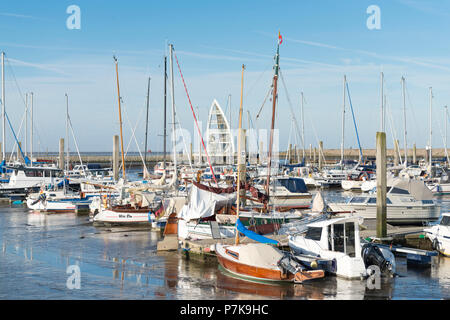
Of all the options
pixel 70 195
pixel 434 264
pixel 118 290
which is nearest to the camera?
pixel 118 290

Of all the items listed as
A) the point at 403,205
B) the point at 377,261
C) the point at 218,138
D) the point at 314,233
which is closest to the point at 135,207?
the point at 403,205

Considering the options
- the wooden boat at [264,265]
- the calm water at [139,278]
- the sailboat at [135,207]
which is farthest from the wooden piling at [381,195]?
the sailboat at [135,207]

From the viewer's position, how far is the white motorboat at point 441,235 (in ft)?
66.7

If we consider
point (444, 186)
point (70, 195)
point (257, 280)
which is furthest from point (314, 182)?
point (257, 280)

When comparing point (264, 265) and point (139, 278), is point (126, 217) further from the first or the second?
point (264, 265)

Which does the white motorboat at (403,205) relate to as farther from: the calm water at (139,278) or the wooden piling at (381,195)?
the calm water at (139,278)

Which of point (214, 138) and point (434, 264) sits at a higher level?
point (214, 138)

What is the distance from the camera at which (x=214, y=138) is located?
104 meters

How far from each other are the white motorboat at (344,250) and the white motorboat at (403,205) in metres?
9.91

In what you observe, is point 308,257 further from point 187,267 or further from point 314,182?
point 314,182

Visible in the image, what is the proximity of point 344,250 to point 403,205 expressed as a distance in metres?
11.8

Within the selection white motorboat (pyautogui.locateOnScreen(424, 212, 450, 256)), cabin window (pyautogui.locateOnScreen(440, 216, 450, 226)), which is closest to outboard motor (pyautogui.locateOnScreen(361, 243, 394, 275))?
white motorboat (pyautogui.locateOnScreen(424, 212, 450, 256))

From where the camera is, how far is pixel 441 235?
20531 millimetres
